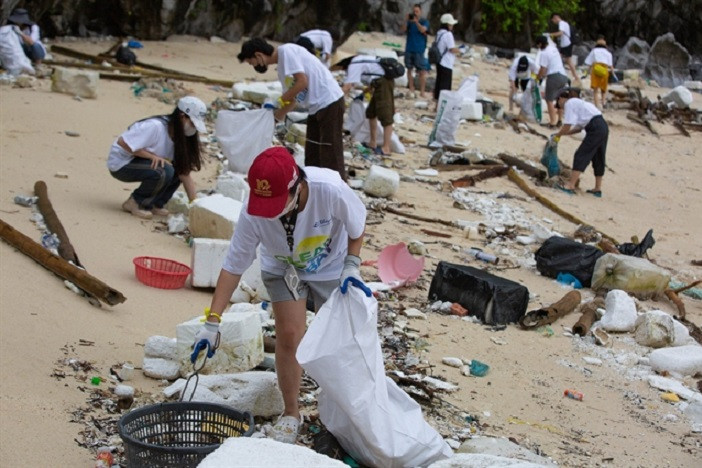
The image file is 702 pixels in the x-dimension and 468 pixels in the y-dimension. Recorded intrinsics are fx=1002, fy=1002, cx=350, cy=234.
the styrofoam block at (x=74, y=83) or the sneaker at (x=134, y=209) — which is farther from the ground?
the styrofoam block at (x=74, y=83)

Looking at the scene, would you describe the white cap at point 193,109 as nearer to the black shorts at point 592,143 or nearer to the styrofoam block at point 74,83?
the styrofoam block at point 74,83

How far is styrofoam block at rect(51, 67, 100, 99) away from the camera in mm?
12711

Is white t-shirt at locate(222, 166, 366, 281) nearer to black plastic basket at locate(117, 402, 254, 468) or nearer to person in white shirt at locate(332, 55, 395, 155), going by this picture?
black plastic basket at locate(117, 402, 254, 468)

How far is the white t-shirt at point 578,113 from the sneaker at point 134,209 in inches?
254

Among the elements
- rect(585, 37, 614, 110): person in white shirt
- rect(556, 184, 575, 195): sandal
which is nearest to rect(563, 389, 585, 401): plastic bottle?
rect(556, 184, 575, 195): sandal

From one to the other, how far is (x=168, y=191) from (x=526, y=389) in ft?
12.3

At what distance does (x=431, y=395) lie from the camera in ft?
17.9

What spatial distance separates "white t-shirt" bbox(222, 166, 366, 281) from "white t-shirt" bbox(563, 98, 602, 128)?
9.03 metres

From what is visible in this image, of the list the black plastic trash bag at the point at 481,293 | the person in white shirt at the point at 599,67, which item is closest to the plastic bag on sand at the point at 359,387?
the black plastic trash bag at the point at 481,293

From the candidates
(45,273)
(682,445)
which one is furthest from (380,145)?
(682,445)

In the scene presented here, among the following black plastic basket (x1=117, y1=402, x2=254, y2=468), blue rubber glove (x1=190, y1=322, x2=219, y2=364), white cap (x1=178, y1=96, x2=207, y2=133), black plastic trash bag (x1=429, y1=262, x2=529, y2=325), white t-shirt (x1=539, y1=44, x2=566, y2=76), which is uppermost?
white cap (x1=178, y1=96, x2=207, y2=133)

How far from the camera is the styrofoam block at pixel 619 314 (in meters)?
7.52

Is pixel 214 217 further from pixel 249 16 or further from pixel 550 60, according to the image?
pixel 249 16

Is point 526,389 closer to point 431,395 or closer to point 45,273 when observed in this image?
point 431,395
